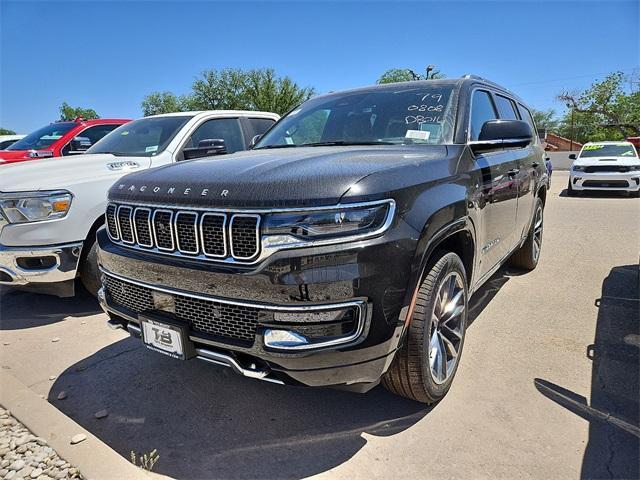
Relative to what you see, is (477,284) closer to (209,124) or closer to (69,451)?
(69,451)

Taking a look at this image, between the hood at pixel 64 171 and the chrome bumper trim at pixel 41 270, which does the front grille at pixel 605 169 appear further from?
the chrome bumper trim at pixel 41 270

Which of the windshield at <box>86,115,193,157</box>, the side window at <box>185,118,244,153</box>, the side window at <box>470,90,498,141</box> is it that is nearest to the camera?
the side window at <box>470,90,498,141</box>

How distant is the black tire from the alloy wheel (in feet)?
8.22

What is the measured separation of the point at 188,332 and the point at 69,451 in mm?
841

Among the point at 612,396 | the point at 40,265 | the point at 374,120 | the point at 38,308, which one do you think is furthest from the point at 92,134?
the point at 612,396

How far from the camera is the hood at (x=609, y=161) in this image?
498 inches

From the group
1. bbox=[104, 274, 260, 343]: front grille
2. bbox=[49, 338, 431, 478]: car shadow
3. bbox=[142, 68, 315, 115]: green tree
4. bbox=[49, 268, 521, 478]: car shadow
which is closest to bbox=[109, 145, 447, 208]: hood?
bbox=[104, 274, 260, 343]: front grille

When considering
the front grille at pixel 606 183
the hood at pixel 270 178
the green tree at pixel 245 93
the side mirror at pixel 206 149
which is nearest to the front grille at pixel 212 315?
the hood at pixel 270 178

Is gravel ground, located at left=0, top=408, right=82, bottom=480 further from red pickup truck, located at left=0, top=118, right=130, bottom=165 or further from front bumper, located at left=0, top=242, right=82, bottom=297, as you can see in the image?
red pickup truck, located at left=0, top=118, right=130, bottom=165

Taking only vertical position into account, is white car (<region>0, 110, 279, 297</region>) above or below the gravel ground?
above

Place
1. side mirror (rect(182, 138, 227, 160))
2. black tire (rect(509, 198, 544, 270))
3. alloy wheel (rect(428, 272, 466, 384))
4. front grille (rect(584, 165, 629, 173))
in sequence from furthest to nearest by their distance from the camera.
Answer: front grille (rect(584, 165, 629, 173)), black tire (rect(509, 198, 544, 270)), side mirror (rect(182, 138, 227, 160)), alloy wheel (rect(428, 272, 466, 384))

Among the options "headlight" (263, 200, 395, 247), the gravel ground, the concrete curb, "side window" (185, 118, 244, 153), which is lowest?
the gravel ground

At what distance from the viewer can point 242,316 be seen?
6.79ft

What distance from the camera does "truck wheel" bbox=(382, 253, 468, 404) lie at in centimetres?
229
